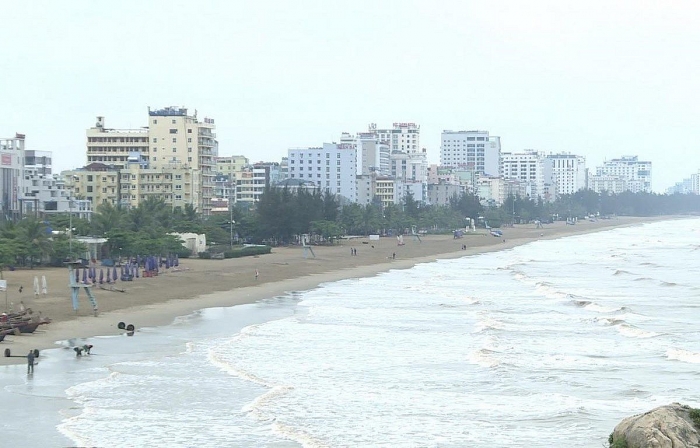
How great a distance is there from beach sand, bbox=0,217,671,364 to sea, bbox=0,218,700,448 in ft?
4.69

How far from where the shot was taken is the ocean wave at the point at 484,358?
100.0ft

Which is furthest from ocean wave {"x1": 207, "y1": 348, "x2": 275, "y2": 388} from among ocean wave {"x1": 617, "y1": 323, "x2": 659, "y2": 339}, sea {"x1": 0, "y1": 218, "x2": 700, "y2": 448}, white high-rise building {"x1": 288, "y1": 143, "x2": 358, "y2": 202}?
white high-rise building {"x1": 288, "y1": 143, "x2": 358, "y2": 202}

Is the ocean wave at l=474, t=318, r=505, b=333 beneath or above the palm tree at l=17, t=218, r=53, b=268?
beneath

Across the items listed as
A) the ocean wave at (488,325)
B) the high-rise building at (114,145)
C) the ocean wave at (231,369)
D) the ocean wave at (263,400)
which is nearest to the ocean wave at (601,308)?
the ocean wave at (488,325)

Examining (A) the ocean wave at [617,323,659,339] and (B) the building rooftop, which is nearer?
(A) the ocean wave at [617,323,659,339]

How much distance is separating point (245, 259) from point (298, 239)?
1053 inches

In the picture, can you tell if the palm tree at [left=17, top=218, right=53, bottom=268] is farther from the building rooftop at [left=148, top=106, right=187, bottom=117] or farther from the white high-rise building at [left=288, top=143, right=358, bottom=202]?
the white high-rise building at [left=288, top=143, right=358, bottom=202]

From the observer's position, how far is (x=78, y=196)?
112750 mm

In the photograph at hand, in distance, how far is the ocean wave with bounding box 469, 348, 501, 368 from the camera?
30469mm

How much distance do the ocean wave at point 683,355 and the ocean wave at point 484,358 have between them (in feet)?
17.5

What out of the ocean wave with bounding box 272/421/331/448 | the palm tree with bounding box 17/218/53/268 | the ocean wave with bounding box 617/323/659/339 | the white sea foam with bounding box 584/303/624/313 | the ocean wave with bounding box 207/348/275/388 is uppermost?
the palm tree with bounding box 17/218/53/268

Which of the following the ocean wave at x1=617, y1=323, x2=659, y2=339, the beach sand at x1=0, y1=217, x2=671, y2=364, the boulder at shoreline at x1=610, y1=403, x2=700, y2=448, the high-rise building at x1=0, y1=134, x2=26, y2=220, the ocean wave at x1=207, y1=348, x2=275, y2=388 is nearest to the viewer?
the boulder at shoreline at x1=610, y1=403, x2=700, y2=448

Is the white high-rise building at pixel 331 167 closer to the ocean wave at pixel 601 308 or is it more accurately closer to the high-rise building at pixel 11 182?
the high-rise building at pixel 11 182

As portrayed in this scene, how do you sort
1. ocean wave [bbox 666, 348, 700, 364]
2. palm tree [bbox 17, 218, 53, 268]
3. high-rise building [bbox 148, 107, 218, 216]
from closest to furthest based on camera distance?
ocean wave [bbox 666, 348, 700, 364], palm tree [bbox 17, 218, 53, 268], high-rise building [bbox 148, 107, 218, 216]
